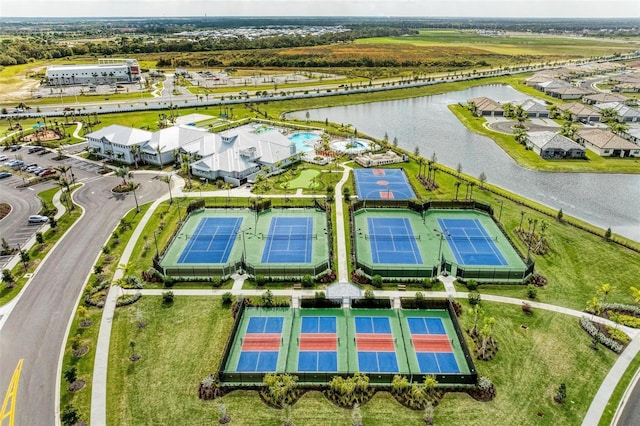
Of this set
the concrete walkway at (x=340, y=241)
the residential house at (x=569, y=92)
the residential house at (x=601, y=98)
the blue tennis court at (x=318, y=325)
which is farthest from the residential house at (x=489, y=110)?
the blue tennis court at (x=318, y=325)

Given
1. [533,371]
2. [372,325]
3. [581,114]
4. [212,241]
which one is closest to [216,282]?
[212,241]

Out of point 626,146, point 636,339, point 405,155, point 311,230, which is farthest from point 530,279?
point 626,146

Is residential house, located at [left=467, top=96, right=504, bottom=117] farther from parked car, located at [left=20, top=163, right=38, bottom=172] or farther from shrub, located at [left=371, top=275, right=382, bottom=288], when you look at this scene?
parked car, located at [left=20, top=163, right=38, bottom=172]

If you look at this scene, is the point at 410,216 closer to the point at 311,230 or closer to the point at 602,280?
the point at 311,230

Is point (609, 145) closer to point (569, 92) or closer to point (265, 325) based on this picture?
point (569, 92)

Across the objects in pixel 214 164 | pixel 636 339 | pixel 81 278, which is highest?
pixel 214 164

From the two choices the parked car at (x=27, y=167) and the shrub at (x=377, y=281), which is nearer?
the shrub at (x=377, y=281)

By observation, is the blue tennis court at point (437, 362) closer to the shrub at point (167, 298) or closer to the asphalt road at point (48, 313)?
the shrub at point (167, 298)

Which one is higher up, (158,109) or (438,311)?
(158,109)
